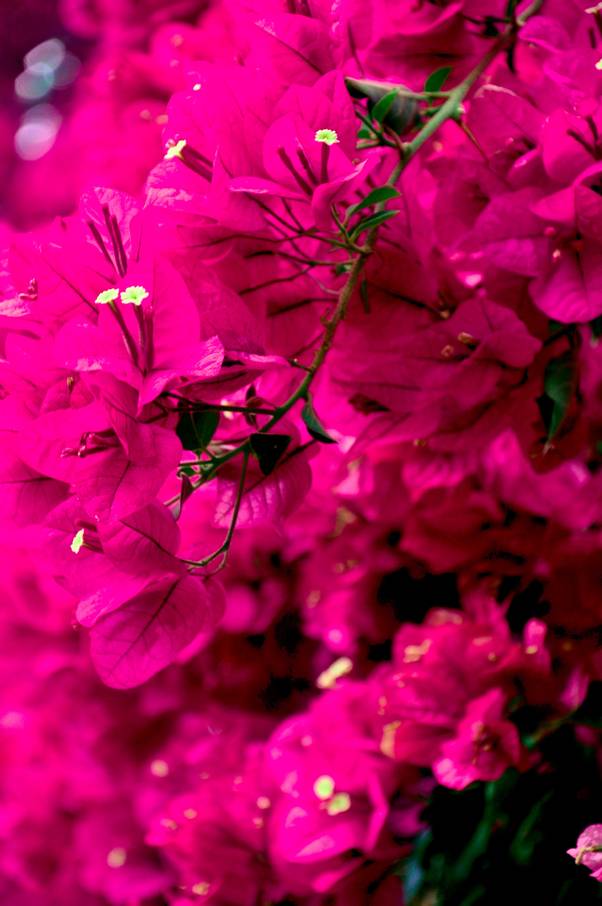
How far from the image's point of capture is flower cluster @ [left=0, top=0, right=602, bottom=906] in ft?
1.49

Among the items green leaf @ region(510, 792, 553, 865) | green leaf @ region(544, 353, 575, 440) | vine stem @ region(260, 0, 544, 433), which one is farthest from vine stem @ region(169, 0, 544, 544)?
green leaf @ region(510, 792, 553, 865)

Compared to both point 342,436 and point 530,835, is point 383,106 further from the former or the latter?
point 530,835

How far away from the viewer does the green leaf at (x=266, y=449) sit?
0.46 metres

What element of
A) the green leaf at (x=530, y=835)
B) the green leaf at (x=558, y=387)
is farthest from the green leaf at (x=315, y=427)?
the green leaf at (x=530, y=835)

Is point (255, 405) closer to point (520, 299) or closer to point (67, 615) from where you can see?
point (520, 299)

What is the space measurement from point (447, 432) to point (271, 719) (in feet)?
1.50

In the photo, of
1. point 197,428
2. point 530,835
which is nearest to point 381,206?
point 197,428

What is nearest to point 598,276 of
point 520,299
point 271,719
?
point 520,299

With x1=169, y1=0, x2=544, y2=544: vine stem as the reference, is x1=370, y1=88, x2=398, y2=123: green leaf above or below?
above

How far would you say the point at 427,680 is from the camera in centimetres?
63

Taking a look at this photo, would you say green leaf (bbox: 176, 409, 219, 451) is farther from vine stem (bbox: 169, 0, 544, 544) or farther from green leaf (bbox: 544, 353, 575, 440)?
green leaf (bbox: 544, 353, 575, 440)

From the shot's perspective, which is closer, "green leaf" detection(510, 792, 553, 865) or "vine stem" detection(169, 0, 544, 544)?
"vine stem" detection(169, 0, 544, 544)

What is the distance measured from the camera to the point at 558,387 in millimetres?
527

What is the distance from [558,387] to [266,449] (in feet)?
0.54
